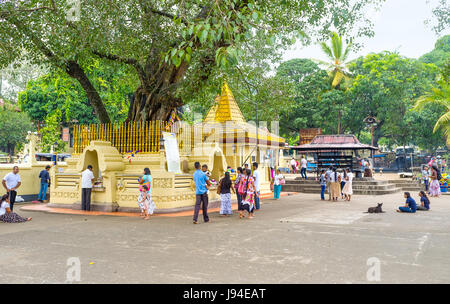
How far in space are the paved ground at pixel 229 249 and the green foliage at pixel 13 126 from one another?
33780mm

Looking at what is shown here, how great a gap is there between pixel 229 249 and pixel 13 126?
40.0 m

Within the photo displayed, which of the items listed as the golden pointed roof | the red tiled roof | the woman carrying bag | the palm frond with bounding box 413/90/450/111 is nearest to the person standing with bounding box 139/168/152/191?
the woman carrying bag

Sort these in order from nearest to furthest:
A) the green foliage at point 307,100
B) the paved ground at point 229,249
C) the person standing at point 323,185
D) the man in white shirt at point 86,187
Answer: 1. the paved ground at point 229,249
2. the man in white shirt at point 86,187
3. the person standing at point 323,185
4. the green foliage at point 307,100

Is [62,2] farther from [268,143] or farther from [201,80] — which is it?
[268,143]

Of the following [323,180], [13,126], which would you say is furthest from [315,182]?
[13,126]

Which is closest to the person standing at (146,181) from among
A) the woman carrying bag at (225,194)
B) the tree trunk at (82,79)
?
the woman carrying bag at (225,194)

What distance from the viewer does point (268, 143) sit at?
66.5 feet

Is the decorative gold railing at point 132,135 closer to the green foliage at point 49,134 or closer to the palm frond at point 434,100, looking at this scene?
the green foliage at point 49,134

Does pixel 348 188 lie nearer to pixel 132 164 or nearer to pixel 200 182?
pixel 200 182

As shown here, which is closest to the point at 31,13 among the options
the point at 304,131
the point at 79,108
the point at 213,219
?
the point at 213,219

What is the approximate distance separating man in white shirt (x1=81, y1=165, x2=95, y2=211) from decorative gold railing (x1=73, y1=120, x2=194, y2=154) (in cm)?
144

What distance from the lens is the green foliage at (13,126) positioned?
39.0 meters

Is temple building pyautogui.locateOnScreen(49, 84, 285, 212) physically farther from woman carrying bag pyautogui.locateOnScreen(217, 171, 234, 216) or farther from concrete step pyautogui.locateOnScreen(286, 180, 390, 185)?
concrete step pyautogui.locateOnScreen(286, 180, 390, 185)
